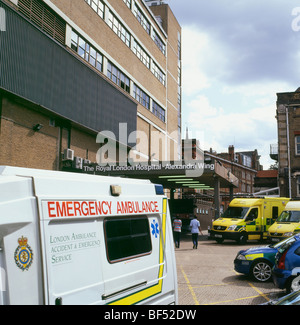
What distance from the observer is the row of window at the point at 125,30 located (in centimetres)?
2817

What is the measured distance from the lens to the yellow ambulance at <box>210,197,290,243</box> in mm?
21344

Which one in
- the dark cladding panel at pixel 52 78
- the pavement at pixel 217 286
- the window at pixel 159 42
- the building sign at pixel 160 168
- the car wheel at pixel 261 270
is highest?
the window at pixel 159 42

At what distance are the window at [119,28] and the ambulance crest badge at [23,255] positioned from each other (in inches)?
1156

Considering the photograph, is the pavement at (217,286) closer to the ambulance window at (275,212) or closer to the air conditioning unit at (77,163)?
the ambulance window at (275,212)

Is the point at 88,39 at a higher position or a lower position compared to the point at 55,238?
higher

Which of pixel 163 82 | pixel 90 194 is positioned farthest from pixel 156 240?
pixel 163 82

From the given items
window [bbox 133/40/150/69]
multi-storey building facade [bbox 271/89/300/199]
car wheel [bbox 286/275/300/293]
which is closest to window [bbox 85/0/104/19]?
window [bbox 133/40/150/69]

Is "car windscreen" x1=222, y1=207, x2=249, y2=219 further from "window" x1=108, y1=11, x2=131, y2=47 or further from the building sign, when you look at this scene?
"window" x1=108, y1=11, x2=131, y2=47

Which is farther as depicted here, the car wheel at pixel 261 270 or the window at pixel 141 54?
the window at pixel 141 54

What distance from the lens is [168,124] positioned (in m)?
47.2

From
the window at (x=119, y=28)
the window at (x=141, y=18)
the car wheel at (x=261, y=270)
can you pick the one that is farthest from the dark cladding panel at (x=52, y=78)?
the car wheel at (x=261, y=270)

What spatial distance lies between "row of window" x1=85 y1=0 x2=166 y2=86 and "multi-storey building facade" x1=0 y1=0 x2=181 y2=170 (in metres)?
0.09
